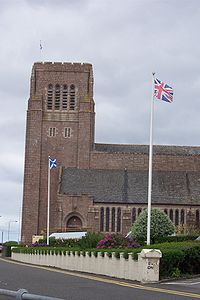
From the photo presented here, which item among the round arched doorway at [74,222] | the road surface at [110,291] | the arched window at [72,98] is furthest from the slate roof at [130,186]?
the road surface at [110,291]

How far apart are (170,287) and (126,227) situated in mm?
67104

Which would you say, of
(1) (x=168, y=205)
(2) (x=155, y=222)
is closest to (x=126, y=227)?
(1) (x=168, y=205)

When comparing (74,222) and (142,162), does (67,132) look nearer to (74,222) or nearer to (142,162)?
(142,162)

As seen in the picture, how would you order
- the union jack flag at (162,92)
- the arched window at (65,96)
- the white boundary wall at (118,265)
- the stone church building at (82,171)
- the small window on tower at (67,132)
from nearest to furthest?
1. the white boundary wall at (118,265)
2. the union jack flag at (162,92)
3. the stone church building at (82,171)
4. the small window on tower at (67,132)
5. the arched window at (65,96)

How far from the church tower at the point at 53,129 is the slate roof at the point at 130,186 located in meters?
2.17

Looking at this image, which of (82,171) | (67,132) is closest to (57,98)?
(67,132)

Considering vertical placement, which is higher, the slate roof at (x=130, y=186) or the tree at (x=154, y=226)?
the slate roof at (x=130, y=186)

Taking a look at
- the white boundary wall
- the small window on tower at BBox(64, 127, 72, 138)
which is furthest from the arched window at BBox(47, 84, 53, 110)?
the white boundary wall

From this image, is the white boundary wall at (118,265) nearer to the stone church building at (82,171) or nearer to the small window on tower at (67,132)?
the stone church building at (82,171)

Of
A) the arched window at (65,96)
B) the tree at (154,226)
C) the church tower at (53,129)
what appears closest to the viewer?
the tree at (154,226)

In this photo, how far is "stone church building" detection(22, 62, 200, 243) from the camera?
289ft

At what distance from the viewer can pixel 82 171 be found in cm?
9281

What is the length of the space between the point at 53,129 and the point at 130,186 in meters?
14.1

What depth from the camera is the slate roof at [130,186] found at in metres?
89.1
